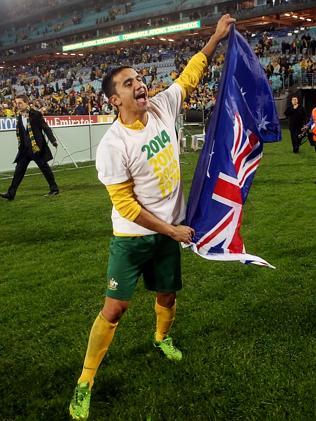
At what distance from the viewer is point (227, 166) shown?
2977mm

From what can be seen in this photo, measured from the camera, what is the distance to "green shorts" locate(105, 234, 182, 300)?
2.92 m

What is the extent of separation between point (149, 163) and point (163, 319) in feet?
3.99

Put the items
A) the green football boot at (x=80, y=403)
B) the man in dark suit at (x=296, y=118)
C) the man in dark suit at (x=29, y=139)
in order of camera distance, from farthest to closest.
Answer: the man in dark suit at (x=296, y=118)
the man in dark suit at (x=29, y=139)
the green football boot at (x=80, y=403)

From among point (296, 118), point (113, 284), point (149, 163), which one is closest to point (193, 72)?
point (149, 163)

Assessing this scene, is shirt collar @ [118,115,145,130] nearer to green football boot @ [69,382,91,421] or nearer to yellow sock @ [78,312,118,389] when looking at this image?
yellow sock @ [78,312,118,389]

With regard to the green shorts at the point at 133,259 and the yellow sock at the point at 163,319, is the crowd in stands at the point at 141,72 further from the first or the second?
the yellow sock at the point at 163,319

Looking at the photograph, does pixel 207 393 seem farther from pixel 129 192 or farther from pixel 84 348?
pixel 129 192

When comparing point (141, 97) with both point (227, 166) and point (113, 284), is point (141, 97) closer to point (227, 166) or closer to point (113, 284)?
point (227, 166)

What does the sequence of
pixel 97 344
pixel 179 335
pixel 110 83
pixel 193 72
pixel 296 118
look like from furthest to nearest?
pixel 296 118 → pixel 179 335 → pixel 193 72 → pixel 97 344 → pixel 110 83

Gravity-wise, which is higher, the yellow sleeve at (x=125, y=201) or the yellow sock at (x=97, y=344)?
the yellow sleeve at (x=125, y=201)

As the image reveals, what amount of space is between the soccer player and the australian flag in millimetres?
138

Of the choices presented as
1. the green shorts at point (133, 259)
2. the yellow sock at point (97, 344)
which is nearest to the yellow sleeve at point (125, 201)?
the green shorts at point (133, 259)

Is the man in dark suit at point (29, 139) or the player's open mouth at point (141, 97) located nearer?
the player's open mouth at point (141, 97)

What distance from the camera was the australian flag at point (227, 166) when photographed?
2.97 m
